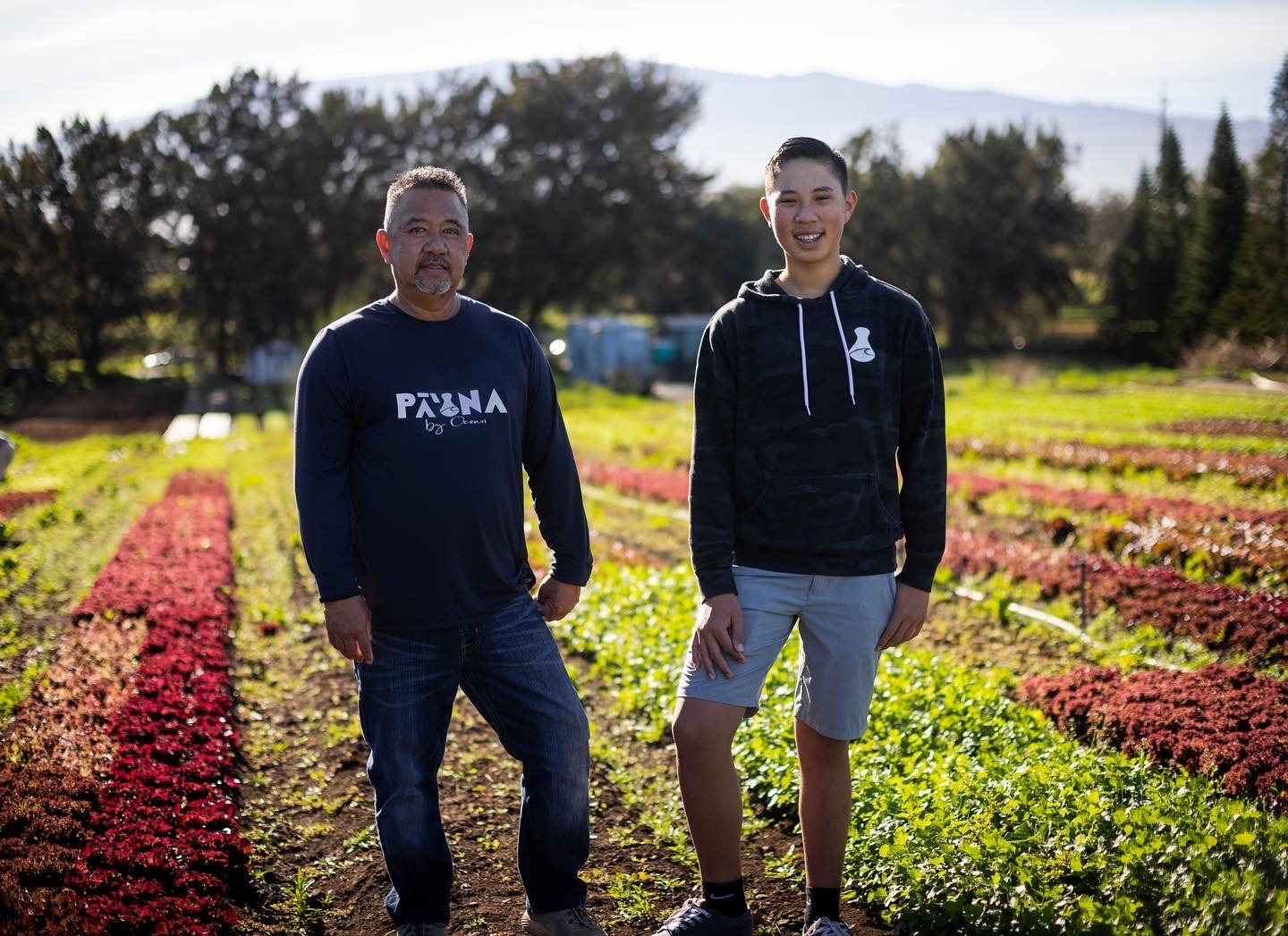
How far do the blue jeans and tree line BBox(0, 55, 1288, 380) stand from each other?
51.6m

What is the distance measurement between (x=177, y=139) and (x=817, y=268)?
60.0 metres

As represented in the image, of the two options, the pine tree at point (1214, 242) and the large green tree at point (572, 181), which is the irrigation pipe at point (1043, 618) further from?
the large green tree at point (572, 181)

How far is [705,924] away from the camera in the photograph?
359cm

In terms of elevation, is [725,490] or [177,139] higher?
[177,139]

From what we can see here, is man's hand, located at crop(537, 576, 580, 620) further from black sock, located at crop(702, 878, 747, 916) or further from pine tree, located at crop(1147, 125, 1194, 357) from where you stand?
pine tree, located at crop(1147, 125, 1194, 357)

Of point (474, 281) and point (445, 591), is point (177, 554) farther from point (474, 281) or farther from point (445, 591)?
point (474, 281)

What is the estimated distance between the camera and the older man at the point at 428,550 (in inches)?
141

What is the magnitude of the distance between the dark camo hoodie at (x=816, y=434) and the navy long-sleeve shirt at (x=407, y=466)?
→ 0.68m

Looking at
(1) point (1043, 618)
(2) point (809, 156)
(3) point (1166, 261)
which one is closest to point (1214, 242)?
(3) point (1166, 261)

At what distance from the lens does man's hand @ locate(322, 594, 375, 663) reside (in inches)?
139

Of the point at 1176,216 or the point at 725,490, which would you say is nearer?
the point at 725,490

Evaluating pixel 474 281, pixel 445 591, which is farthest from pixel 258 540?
pixel 474 281

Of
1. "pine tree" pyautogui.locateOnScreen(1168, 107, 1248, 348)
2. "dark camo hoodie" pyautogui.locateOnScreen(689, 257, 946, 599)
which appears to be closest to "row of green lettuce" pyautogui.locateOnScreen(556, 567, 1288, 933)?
"dark camo hoodie" pyautogui.locateOnScreen(689, 257, 946, 599)

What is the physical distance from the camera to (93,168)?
5591 cm
